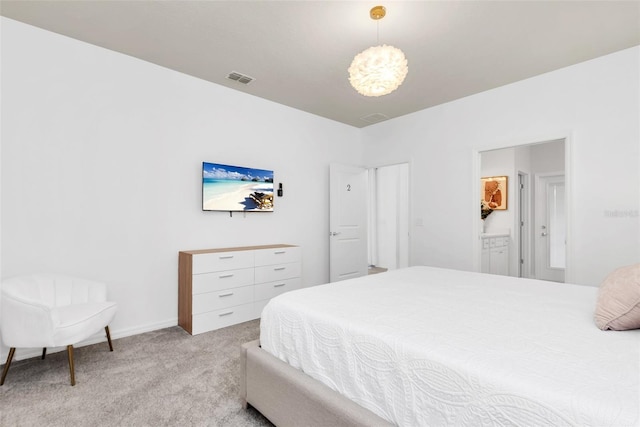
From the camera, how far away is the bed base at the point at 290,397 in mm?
1271

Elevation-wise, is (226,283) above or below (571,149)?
below

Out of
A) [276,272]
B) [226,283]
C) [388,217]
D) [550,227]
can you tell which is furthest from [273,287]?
[550,227]

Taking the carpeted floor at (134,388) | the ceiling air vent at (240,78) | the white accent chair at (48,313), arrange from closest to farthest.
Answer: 1. the carpeted floor at (134,388)
2. the white accent chair at (48,313)
3. the ceiling air vent at (240,78)

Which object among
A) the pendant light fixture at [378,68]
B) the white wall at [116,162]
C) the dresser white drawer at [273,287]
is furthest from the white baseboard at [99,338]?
the pendant light fixture at [378,68]

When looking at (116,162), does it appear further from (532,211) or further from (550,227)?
(550,227)

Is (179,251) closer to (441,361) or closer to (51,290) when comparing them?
(51,290)

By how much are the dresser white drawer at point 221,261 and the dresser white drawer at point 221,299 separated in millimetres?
243

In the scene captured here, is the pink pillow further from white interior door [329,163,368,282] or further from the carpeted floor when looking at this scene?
white interior door [329,163,368,282]

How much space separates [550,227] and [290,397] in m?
5.86

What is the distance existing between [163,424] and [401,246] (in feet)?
17.1

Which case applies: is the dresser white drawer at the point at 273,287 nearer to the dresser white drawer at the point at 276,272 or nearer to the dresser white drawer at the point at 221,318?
the dresser white drawer at the point at 276,272

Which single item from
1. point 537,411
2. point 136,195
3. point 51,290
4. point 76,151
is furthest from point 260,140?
point 537,411

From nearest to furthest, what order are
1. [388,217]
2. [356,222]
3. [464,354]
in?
[464,354]
[356,222]
[388,217]

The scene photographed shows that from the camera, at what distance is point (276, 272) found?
12.3ft
